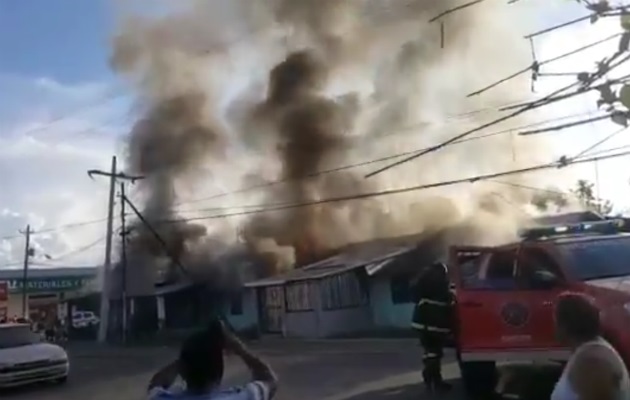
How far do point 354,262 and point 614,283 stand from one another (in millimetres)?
22110

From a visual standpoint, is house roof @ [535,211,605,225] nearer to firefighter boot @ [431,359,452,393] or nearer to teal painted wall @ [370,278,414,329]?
teal painted wall @ [370,278,414,329]

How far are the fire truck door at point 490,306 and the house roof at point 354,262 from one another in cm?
1944

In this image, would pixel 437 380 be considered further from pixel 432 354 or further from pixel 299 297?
pixel 299 297

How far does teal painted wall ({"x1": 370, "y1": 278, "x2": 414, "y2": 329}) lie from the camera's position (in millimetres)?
30172

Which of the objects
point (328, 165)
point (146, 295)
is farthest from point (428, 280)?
point (146, 295)

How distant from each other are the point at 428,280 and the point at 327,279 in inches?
797

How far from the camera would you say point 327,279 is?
3120cm

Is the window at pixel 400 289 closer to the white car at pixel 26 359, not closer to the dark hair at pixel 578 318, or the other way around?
the white car at pixel 26 359

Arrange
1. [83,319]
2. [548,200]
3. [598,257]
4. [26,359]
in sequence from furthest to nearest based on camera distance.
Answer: [83,319]
[548,200]
[26,359]
[598,257]

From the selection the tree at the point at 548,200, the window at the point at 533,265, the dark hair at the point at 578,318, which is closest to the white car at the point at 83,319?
the tree at the point at 548,200

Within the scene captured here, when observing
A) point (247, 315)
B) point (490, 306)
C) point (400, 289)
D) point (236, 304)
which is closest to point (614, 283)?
point (490, 306)

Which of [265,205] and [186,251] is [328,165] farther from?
[186,251]

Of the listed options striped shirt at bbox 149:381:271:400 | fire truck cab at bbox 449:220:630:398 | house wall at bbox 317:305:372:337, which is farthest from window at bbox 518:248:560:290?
house wall at bbox 317:305:372:337

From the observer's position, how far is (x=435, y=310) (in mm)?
11250
